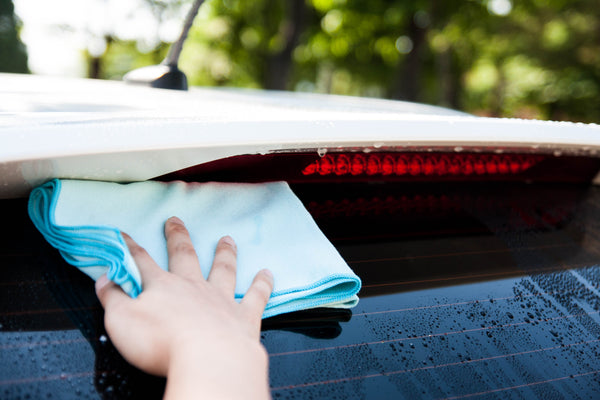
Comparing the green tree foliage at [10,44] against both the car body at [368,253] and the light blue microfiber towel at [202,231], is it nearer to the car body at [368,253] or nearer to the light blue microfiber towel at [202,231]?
the car body at [368,253]

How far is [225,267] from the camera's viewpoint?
124 centimetres

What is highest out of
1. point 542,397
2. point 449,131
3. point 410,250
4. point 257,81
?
point 449,131

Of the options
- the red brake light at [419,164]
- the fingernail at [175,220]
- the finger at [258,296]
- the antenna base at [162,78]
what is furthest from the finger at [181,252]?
the antenna base at [162,78]

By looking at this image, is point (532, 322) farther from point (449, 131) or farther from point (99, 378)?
point (99, 378)

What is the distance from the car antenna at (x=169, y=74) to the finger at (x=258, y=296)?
7.55 ft

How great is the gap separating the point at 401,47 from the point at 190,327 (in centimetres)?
1299

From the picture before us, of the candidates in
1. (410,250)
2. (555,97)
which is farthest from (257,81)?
(410,250)

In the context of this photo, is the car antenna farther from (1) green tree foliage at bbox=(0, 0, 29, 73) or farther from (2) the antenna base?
(1) green tree foliage at bbox=(0, 0, 29, 73)

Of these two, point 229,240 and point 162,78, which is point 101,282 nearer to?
point 229,240

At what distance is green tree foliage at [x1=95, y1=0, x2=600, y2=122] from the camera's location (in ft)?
38.0

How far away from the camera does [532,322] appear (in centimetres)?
145

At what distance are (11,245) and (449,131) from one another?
46.7 inches

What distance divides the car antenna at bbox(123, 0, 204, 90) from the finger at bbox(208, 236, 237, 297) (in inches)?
86.3

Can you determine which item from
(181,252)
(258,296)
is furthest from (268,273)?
(181,252)
